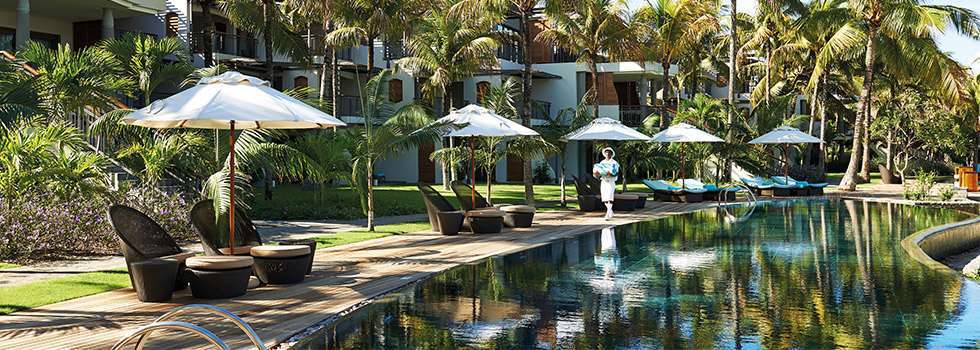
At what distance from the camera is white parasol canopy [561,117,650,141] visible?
19.4 m

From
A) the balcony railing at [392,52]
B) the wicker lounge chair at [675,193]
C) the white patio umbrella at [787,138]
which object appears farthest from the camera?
the balcony railing at [392,52]

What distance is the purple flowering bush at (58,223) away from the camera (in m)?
10.8

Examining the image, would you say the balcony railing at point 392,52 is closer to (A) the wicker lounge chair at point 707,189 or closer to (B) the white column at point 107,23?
(B) the white column at point 107,23

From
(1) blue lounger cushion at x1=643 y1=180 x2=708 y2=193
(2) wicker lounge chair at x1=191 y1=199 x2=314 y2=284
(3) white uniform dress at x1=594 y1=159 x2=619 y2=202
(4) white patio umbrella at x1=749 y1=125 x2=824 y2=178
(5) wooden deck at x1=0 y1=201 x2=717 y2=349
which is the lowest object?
(5) wooden deck at x1=0 y1=201 x2=717 y2=349

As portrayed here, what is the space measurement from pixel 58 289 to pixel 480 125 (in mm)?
8589

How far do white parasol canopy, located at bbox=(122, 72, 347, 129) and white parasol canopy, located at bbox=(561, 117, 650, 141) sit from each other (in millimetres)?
11580

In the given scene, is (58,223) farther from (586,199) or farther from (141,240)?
(586,199)

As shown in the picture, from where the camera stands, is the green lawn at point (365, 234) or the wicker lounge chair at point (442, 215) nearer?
the green lawn at point (365, 234)

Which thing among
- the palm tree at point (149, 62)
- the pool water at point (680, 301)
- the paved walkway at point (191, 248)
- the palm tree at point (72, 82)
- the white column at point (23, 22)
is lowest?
the pool water at point (680, 301)

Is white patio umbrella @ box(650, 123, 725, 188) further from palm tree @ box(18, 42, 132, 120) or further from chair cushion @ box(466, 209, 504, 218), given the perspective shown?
palm tree @ box(18, 42, 132, 120)

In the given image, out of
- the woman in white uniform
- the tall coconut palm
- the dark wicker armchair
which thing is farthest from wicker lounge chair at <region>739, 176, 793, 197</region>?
the dark wicker armchair

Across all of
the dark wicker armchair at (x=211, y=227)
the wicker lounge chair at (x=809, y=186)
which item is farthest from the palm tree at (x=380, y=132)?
the wicker lounge chair at (x=809, y=186)

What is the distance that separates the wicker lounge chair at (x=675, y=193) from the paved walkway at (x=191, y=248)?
8.33 meters

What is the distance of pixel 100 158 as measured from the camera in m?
12.0
